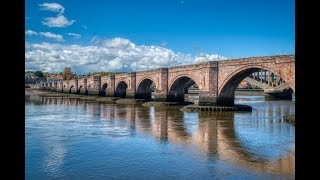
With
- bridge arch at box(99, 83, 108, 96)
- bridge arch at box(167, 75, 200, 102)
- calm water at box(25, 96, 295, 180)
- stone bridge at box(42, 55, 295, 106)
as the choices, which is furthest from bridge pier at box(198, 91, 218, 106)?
bridge arch at box(99, 83, 108, 96)

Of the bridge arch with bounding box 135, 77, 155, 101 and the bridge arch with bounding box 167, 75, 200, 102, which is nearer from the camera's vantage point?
the bridge arch with bounding box 167, 75, 200, 102

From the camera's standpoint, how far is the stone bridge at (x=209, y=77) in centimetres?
2773

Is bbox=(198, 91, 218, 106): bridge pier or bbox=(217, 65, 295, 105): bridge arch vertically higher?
bbox=(217, 65, 295, 105): bridge arch

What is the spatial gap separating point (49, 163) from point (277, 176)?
8.20 m

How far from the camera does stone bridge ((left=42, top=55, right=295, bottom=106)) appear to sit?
27.7m

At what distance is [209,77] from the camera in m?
35.2

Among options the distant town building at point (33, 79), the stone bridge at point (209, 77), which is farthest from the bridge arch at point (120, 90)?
the distant town building at point (33, 79)

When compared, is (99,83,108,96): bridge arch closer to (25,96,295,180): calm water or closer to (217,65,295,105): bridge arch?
(217,65,295,105): bridge arch

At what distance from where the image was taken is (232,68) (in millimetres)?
32969

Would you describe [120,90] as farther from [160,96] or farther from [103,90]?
[160,96]
